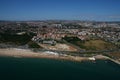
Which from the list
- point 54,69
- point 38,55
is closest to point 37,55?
point 38,55

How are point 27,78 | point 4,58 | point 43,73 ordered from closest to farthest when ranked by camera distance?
point 27,78 → point 43,73 → point 4,58

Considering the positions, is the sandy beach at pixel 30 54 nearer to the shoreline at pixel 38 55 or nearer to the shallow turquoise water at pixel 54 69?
the shoreline at pixel 38 55

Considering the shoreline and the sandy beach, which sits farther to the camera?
the sandy beach

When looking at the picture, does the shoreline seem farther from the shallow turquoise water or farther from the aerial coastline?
the shallow turquoise water

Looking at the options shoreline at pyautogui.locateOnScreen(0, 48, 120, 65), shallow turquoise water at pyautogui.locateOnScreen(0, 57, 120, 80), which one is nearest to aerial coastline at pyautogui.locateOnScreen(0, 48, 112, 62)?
shoreline at pyautogui.locateOnScreen(0, 48, 120, 65)

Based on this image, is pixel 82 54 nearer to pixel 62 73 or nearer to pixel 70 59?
pixel 70 59

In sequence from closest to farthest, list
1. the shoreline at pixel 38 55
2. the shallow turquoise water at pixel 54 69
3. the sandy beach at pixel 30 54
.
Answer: the shallow turquoise water at pixel 54 69 → the shoreline at pixel 38 55 → the sandy beach at pixel 30 54

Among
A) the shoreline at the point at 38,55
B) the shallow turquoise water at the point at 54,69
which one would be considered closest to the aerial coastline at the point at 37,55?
the shoreline at the point at 38,55

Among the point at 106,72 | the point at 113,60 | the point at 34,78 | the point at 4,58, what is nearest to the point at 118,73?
the point at 106,72

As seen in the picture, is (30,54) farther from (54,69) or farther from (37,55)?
(54,69)
